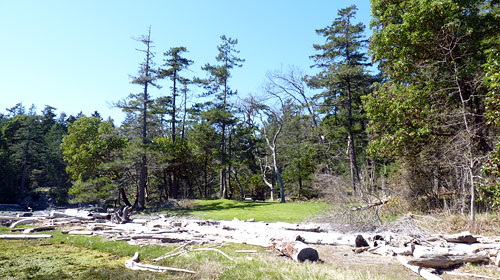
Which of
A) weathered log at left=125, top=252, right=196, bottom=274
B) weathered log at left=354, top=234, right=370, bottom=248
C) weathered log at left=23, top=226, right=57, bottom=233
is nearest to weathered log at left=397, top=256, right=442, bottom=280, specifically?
weathered log at left=354, top=234, right=370, bottom=248

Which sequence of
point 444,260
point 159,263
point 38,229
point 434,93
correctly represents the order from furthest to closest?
1. point 38,229
2. point 434,93
3. point 159,263
4. point 444,260

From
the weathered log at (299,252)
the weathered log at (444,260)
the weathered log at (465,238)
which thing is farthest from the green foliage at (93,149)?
the weathered log at (465,238)

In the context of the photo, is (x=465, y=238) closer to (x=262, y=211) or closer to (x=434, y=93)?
(x=434, y=93)

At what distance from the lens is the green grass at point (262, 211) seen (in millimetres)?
14670

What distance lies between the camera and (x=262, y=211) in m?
18.7

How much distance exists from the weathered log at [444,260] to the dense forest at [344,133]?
2457mm

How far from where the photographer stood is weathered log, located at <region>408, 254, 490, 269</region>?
5.86m

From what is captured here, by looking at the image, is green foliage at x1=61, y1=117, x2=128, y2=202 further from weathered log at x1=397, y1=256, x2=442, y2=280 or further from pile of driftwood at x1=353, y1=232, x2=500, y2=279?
weathered log at x1=397, y1=256, x2=442, y2=280

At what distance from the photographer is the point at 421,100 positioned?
458 inches

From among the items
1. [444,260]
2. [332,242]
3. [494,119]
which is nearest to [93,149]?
[332,242]

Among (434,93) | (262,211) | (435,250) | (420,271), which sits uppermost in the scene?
(434,93)

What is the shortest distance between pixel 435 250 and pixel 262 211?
13013 millimetres

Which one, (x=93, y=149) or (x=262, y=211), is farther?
(x=93, y=149)

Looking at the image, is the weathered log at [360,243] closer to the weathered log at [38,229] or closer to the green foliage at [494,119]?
the green foliage at [494,119]
